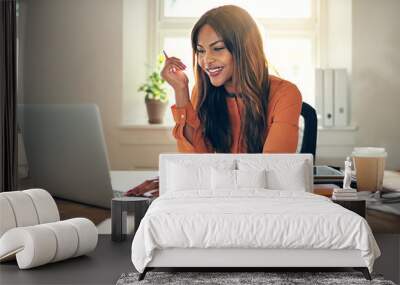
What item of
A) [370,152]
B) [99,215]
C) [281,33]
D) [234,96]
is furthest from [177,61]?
[370,152]

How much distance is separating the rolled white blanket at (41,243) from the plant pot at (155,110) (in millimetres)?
1682

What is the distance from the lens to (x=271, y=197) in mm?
5844

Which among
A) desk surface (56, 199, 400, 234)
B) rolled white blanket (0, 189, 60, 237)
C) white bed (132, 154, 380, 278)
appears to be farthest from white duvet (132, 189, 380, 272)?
desk surface (56, 199, 400, 234)

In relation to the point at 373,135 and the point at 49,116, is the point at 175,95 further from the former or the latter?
the point at 373,135

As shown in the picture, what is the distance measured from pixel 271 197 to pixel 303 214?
0.75m

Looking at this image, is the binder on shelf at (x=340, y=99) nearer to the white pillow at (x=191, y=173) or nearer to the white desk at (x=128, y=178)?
the white pillow at (x=191, y=173)

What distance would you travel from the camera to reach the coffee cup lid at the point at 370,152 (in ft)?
23.0

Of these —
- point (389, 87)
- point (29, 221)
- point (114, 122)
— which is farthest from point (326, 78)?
point (29, 221)

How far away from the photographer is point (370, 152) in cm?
703

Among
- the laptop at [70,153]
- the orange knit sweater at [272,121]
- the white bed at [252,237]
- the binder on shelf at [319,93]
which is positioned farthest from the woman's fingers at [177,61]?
the white bed at [252,237]

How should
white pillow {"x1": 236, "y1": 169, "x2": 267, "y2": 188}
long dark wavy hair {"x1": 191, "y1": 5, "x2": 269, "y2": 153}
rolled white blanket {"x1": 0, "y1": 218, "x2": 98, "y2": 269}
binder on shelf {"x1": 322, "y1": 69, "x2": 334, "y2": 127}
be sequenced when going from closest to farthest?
rolled white blanket {"x1": 0, "y1": 218, "x2": 98, "y2": 269}
white pillow {"x1": 236, "y1": 169, "x2": 267, "y2": 188}
long dark wavy hair {"x1": 191, "y1": 5, "x2": 269, "y2": 153}
binder on shelf {"x1": 322, "y1": 69, "x2": 334, "y2": 127}

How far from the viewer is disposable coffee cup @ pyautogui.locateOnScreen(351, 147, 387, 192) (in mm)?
7008

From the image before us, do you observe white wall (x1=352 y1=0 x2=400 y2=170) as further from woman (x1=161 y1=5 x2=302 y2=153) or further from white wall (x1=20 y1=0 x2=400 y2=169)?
woman (x1=161 y1=5 x2=302 y2=153)

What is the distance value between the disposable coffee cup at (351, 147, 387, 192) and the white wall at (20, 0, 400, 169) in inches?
3.1
